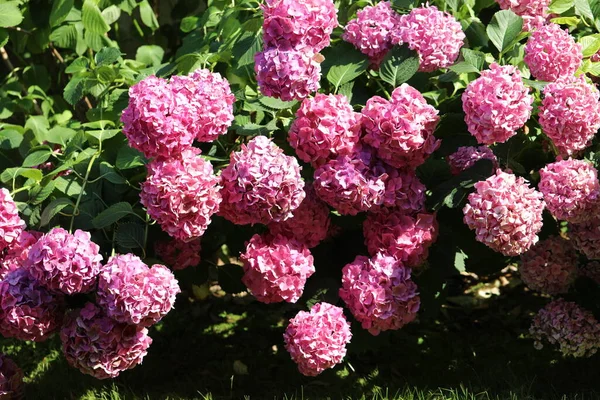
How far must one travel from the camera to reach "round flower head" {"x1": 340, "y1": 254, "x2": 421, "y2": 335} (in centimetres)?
246

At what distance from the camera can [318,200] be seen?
2.54 m

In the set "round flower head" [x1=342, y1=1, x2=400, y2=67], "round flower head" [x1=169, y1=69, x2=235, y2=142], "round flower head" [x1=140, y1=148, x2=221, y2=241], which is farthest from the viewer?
"round flower head" [x1=342, y1=1, x2=400, y2=67]

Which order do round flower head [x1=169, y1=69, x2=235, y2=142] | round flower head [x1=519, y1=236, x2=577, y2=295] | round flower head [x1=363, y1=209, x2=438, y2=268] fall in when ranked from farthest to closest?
round flower head [x1=519, y1=236, x2=577, y2=295]
round flower head [x1=363, y1=209, x2=438, y2=268]
round flower head [x1=169, y1=69, x2=235, y2=142]

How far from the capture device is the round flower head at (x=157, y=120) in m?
2.28

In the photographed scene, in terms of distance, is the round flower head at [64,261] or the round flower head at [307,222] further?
the round flower head at [307,222]

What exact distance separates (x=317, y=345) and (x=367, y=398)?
1.74ft

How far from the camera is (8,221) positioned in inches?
96.0

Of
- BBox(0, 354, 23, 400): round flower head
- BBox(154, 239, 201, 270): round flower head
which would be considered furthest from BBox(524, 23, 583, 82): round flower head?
BBox(0, 354, 23, 400): round flower head

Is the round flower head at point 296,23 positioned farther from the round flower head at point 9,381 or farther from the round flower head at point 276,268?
the round flower head at point 9,381

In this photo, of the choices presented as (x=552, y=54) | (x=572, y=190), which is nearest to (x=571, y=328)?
(x=572, y=190)

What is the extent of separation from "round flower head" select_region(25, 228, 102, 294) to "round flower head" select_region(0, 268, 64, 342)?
0.08 m

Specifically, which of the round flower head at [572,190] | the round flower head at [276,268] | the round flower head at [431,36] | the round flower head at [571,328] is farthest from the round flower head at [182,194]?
the round flower head at [571,328]

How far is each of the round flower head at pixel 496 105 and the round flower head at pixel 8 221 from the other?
1.28 metres

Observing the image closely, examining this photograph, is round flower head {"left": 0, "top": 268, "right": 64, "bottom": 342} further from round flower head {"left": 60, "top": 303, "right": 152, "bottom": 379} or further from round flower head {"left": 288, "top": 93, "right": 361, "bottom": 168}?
round flower head {"left": 288, "top": 93, "right": 361, "bottom": 168}
